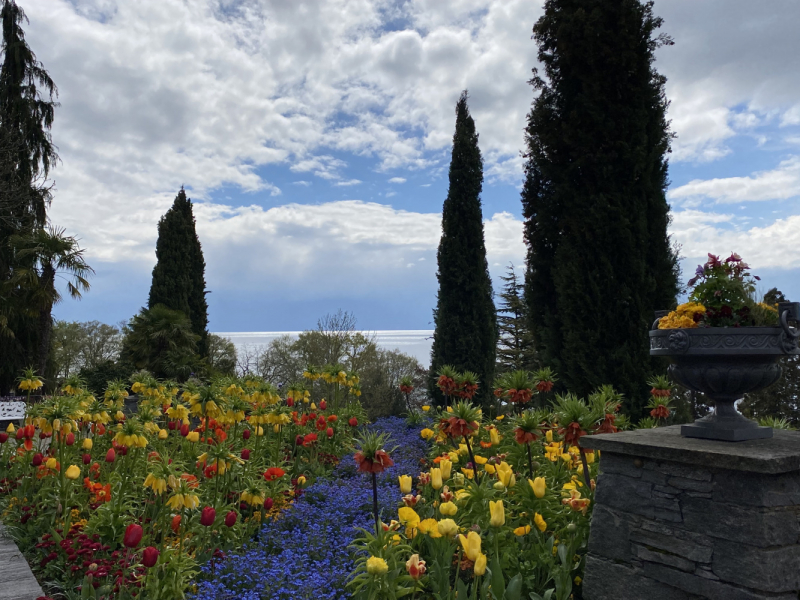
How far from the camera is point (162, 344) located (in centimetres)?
1299

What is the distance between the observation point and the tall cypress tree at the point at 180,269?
1730 cm

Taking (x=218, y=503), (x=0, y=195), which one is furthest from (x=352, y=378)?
(x=0, y=195)

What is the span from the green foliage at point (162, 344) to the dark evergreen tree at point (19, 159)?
4.25 m

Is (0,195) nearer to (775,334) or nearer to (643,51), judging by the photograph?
(643,51)

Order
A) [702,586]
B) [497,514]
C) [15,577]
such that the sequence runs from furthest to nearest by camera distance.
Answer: [15,577] < [702,586] < [497,514]

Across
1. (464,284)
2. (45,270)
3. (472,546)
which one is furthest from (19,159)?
(472,546)

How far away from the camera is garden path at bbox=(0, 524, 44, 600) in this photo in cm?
295

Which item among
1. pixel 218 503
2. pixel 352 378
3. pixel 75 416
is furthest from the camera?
pixel 352 378

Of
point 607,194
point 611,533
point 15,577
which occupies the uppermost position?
point 607,194

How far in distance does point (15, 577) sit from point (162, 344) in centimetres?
1037

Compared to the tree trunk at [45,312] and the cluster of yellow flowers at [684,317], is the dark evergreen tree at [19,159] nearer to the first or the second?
the tree trunk at [45,312]

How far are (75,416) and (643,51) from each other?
328 inches

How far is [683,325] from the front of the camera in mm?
2941

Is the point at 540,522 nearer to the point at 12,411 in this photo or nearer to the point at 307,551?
the point at 307,551
